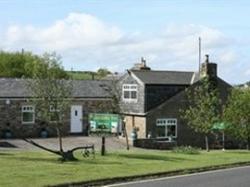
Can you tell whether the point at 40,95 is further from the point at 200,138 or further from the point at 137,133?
the point at 200,138

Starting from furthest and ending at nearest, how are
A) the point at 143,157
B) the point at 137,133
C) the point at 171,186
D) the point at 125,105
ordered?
1. the point at 125,105
2. the point at 137,133
3. the point at 143,157
4. the point at 171,186

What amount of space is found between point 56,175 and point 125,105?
32034 millimetres

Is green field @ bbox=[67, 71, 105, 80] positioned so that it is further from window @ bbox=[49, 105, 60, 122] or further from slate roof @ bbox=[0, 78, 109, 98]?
window @ bbox=[49, 105, 60, 122]

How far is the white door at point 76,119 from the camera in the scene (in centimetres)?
5103

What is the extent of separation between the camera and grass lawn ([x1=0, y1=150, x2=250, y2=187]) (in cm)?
2067

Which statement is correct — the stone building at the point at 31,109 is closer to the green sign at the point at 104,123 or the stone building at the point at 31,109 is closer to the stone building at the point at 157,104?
the stone building at the point at 157,104

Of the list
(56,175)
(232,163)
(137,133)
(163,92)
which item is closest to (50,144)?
(137,133)

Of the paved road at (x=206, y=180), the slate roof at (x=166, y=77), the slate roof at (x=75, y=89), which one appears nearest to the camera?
the paved road at (x=206, y=180)

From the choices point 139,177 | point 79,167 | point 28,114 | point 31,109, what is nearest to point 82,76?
point 31,109

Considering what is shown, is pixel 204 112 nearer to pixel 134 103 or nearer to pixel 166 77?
pixel 134 103

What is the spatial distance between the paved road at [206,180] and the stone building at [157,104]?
77.5 feet

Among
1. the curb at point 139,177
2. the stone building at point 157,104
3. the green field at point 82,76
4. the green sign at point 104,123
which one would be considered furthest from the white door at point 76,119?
the green field at point 82,76

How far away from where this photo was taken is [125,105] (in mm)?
53688

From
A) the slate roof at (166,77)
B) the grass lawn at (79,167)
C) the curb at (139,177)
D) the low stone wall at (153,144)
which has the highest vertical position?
the slate roof at (166,77)
